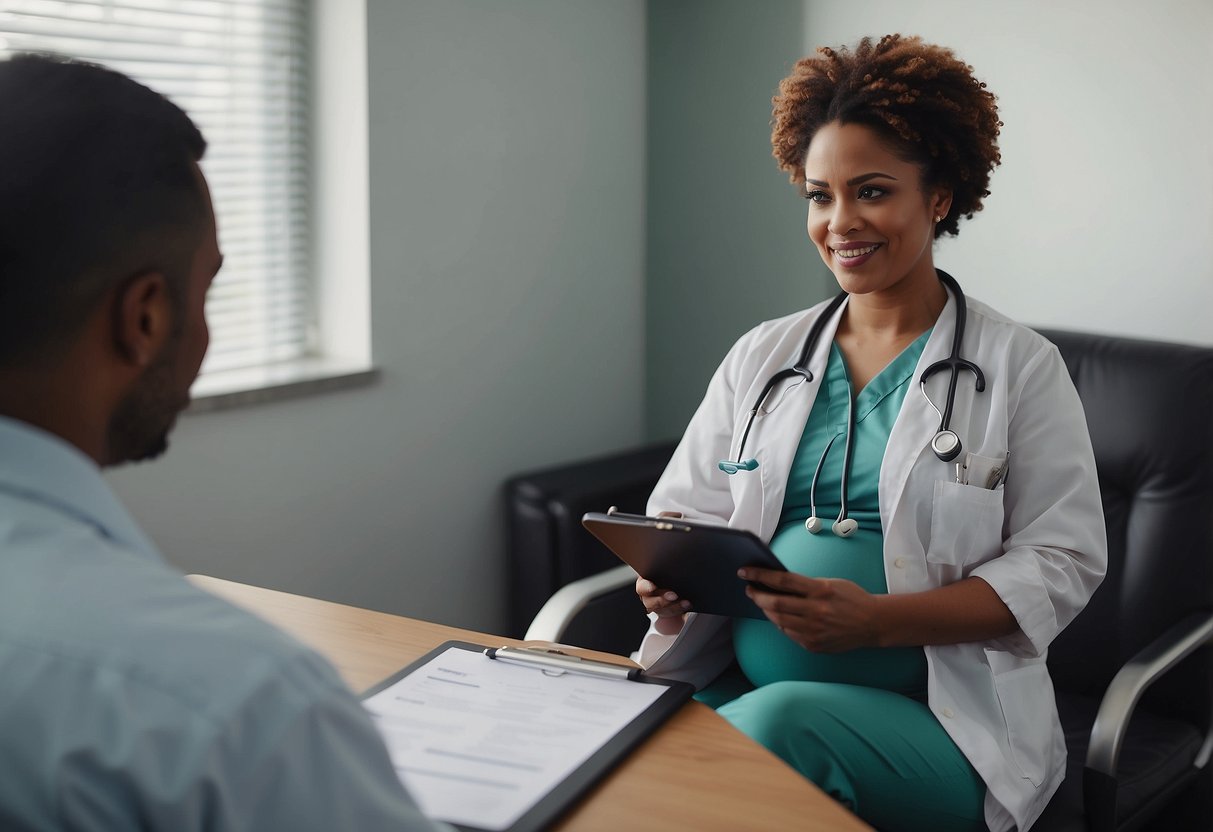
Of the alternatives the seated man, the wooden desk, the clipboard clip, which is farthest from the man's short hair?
the clipboard clip

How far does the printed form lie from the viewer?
103 centimetres

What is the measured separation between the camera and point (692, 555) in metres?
1.44

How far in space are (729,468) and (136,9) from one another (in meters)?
1.55

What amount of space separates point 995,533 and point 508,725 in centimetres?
82

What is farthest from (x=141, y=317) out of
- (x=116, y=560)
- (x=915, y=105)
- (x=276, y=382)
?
(x=276, y=382)

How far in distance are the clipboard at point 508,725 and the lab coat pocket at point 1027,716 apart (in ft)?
1.94

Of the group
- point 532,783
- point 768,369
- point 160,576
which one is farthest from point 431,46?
point 160,576

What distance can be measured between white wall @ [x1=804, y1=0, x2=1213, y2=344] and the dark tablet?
1297 mm

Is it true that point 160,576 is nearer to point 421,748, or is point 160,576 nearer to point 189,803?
point 189,803

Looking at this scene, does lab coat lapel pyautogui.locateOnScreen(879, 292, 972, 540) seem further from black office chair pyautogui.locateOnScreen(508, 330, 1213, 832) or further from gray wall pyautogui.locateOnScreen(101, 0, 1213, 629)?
gray wall pyautogui.locateOnScreen(101, 0, 1213, 629)

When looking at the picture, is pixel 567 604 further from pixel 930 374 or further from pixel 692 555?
pixel 930 374

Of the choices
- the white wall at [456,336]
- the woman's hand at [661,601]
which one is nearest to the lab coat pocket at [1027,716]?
the woman's hand at [661,601]

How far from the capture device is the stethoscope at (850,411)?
5.50 ft

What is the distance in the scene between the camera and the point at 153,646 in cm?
63
